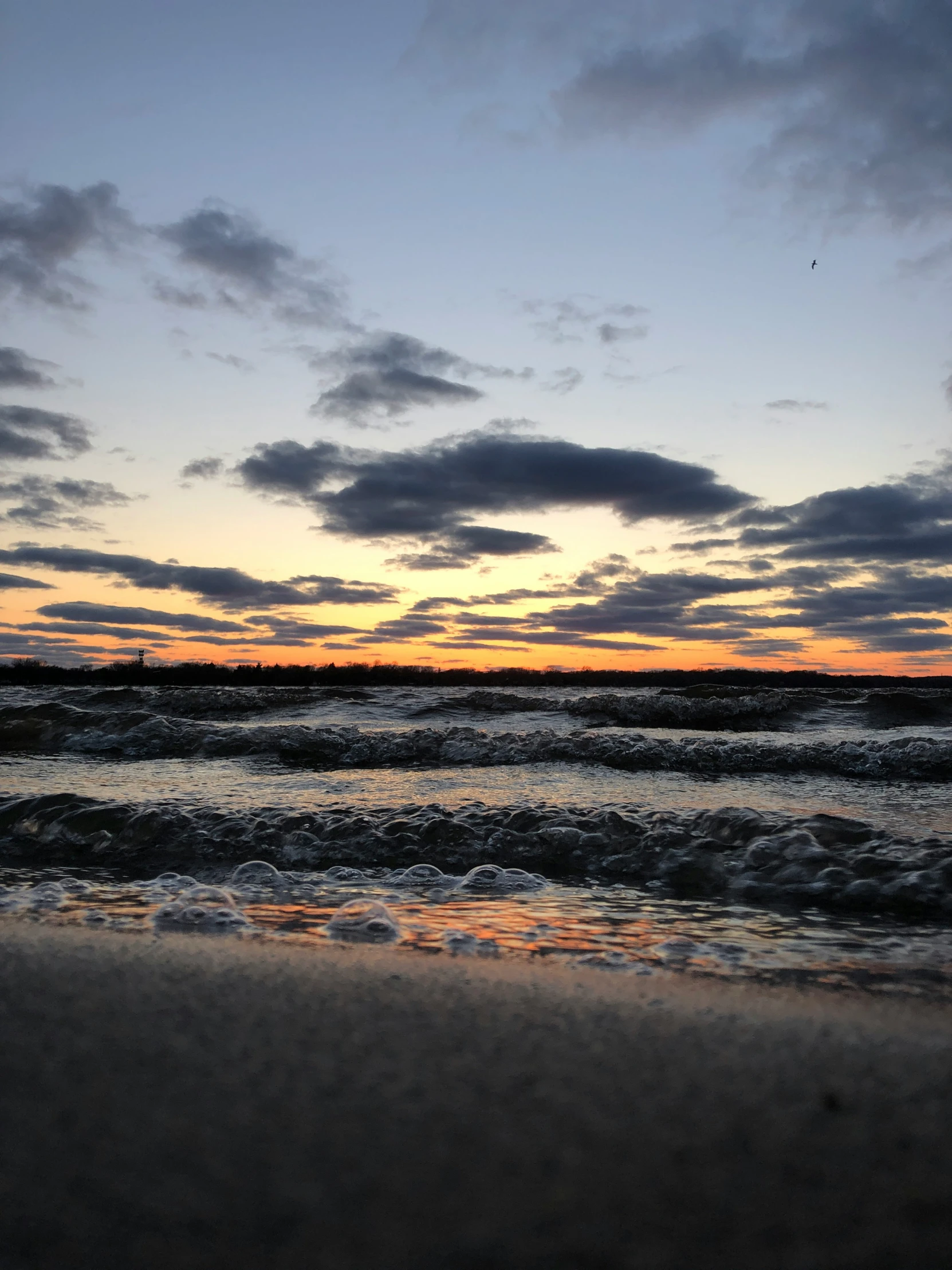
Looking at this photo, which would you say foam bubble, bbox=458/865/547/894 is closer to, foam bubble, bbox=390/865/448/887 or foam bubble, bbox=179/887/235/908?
foam bubble, bbox=390/865/448/887

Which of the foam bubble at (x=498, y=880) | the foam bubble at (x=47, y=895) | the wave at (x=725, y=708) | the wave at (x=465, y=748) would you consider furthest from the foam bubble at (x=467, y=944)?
the wave at (x=725, y=708)

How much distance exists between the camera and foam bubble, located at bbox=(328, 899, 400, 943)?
2.18m

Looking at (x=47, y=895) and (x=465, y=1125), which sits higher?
(x=465, y=1125)

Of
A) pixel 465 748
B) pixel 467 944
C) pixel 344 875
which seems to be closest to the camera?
pixel 467 944

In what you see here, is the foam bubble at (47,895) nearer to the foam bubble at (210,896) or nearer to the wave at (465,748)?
the foam bubble at (210,896)

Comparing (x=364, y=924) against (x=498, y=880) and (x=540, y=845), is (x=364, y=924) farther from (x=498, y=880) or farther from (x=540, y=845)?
(x=540, y=845)

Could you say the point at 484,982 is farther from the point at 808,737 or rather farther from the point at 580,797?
the point at 808,737

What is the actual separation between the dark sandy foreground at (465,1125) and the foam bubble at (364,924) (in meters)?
0.33

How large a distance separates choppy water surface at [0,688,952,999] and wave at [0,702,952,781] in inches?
1.9

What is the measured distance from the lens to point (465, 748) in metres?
7.51

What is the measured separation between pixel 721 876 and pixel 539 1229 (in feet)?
7.36

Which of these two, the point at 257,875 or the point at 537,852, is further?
the point at 537,852

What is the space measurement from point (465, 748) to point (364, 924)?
5.22 meters

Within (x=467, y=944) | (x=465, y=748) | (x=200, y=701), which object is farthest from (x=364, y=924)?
(x=200, y=701)
